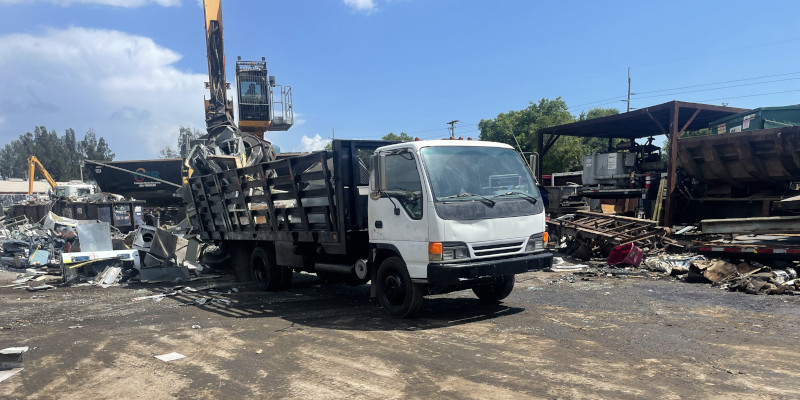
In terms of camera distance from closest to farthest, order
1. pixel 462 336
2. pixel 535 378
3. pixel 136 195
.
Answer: pixel 535 378
pixel 462 336
pixel 136 195

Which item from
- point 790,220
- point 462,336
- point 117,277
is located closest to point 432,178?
point 462,336

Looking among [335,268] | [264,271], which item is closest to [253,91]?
[264,271]

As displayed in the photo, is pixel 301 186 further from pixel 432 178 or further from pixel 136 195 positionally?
pixel 136 195

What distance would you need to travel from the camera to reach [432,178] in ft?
19.8

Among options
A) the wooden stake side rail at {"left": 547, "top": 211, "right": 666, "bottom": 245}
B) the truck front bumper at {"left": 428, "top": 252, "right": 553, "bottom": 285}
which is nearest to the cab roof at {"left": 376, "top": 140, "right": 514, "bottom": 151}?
the truck front bumper at {"left": 428, "top": 252, "right": 553, "bottom": 285}

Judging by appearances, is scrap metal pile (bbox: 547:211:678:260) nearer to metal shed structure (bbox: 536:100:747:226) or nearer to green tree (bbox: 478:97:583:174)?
metal shed structure (bbox: 536:100:747:226)

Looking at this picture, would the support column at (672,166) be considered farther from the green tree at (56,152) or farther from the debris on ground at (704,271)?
the green tree at (56,152)

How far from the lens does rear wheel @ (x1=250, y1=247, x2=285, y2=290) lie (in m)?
9.03

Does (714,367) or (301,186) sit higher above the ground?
(301,186)

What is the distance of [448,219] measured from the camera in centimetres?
580

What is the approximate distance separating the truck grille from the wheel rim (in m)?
1.07

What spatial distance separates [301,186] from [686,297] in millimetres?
6038

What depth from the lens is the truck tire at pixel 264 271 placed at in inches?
356

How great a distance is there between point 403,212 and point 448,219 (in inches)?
24.9
